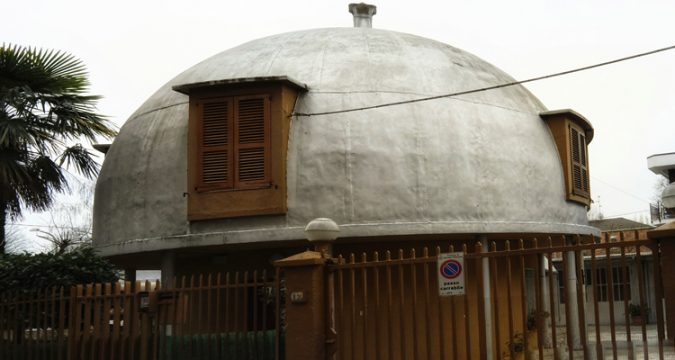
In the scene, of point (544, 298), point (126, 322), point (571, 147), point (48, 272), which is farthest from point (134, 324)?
point (544, 298)


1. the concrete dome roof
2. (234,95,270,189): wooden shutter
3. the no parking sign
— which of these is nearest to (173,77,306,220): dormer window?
(234,95,270,189): wooden shutter

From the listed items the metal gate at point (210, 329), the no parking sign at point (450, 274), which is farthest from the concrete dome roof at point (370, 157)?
the no parking sign at point (450, 274)

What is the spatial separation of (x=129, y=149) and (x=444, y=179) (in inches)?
257

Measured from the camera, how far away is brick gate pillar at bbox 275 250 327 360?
10281 mm

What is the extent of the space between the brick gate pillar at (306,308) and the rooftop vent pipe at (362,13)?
10550 mm

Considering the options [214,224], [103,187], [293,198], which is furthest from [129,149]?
[293,198]

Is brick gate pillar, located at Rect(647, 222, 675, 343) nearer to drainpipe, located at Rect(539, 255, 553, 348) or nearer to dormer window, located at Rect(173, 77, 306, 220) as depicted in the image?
drainpipe, located at Rect(539, 255, 553, 348)

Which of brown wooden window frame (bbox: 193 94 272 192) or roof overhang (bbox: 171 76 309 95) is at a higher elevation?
roof overhang (bbox: 171 76 309 95)

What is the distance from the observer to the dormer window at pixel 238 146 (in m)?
14.9

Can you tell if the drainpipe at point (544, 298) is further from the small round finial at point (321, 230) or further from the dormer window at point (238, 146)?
the dormer window at point (238, 146)

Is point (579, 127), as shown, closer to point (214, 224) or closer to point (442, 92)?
point (442, 92)

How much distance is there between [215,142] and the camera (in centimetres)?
1524

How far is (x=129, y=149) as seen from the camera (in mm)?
17172

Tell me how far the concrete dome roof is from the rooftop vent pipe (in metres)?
2.10
